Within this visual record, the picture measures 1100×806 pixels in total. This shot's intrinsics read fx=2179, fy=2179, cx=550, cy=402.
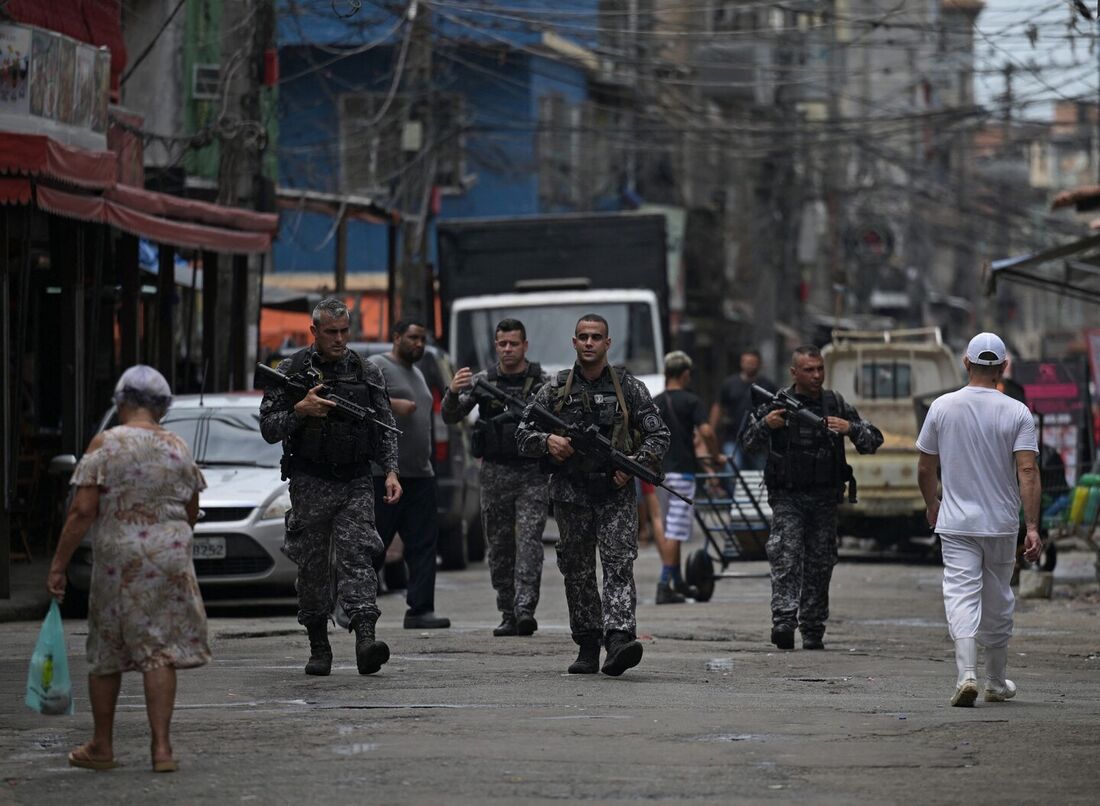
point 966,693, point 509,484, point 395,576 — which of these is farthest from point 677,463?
point 966,693

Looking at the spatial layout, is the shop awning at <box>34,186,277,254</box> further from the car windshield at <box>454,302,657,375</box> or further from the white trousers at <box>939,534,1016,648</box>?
the white trousers at <box>939,534,1016,648</box>

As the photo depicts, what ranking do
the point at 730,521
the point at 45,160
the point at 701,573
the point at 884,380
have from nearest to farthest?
the point at 45,160 → the point at 730,521 → the point at 701,573 → the point at 884,380

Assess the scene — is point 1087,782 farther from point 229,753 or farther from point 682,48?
point 682,48

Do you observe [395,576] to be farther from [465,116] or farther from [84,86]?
[465,116]

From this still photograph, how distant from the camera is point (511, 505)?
44.7ft

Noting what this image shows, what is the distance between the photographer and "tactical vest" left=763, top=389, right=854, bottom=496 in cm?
1295

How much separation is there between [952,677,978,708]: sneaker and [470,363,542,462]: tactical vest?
13.6 feet

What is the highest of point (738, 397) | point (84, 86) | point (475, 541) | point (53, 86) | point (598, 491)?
point (84, 86)

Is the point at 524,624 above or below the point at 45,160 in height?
below

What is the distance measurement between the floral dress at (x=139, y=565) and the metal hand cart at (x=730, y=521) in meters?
8.28

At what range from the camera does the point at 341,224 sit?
26875 millimetres

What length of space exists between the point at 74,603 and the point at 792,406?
17.6ft

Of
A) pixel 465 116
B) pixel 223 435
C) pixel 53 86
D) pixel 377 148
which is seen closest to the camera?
pixel 223 435

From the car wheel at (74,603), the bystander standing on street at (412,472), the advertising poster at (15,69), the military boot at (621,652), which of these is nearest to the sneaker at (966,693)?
the military boot at (621,652)
